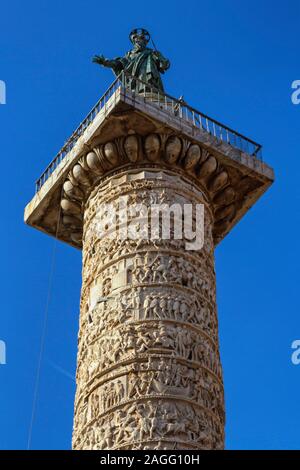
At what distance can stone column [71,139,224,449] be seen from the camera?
8.36m

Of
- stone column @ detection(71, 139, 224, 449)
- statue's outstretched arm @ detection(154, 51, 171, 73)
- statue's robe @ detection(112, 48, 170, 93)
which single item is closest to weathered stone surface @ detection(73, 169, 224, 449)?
stone column @ detection(71, 139, 224, 449)

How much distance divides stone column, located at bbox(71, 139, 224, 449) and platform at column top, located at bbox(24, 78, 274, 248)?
0.74 feet

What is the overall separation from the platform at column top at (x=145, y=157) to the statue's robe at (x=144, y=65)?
2.14 feet

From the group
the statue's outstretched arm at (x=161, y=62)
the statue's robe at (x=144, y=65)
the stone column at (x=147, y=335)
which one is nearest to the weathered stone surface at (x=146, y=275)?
the stone column at (x=147, y=335)

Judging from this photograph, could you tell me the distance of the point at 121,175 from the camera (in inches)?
392

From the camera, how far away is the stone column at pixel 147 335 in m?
8.36

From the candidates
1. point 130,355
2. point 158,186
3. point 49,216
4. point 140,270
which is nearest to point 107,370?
point 130,355

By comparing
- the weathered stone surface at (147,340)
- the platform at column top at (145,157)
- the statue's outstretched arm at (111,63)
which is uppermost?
the statue's outstretched arm at (111,63)

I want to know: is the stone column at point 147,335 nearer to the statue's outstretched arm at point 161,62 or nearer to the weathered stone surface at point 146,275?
the weathered stone surface at point 146,275

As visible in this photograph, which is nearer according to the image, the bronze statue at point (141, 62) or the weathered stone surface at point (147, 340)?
the weathered stone surface at point (147, 340)

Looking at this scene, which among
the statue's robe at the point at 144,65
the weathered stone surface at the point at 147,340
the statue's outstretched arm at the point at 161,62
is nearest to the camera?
the weathered stone surface at the point at 147,340

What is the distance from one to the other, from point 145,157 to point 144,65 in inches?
73.3

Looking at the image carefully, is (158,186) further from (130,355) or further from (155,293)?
(130,355)

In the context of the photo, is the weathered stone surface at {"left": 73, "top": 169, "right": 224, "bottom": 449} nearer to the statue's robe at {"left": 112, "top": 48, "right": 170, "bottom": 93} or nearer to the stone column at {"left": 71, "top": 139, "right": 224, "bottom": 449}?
the stone column at {"left": 71, "top": 139, "right": 224, "bottom": 449}
